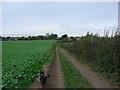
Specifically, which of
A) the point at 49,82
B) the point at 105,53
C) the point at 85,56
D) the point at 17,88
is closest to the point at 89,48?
the point at 85,56

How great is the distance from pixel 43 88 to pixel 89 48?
10067 millimetres

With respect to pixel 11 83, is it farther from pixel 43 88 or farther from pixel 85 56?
pixel 85 56

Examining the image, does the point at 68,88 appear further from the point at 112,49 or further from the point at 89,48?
the point at 89,48

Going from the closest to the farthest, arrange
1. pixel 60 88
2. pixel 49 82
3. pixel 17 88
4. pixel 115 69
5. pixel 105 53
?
pixel 17 88 → pixel 60 88 → pixel 49 82 → pixel 115 69 → pixel 105 53

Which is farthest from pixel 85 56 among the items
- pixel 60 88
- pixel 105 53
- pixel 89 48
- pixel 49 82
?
pixel 60 88

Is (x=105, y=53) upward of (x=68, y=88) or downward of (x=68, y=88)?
upward

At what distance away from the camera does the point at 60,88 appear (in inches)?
334

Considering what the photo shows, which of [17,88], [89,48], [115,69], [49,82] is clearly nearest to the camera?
[17,88]

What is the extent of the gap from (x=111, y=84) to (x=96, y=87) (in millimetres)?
985

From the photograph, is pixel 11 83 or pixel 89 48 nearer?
pixel 11 83

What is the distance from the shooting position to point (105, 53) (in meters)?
11.8

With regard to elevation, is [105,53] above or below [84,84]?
above

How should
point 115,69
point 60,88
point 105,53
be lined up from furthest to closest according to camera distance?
point 105,53, point 115,69, point 60,88

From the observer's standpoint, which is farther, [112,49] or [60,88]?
[112,49]
